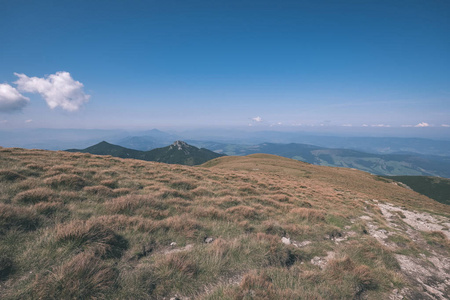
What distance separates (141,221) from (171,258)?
231 centimetres

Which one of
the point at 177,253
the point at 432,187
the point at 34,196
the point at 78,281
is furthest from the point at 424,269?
the point at 432,187

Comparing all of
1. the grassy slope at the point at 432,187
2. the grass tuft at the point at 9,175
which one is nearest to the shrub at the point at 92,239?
the grass tuft at the point at 9,175

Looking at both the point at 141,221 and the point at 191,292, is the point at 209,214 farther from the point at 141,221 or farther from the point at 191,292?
the point at 191,292

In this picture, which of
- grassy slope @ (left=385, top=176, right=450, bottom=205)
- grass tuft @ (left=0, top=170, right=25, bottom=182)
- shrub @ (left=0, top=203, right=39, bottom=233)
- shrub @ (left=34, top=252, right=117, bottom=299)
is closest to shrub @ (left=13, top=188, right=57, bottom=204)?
shrub @ (left=0, top=203, right=39, bottom=233)

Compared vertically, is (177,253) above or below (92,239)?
below

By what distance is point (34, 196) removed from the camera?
21.1ft

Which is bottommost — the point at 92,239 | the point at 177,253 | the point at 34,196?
the point at 177,253

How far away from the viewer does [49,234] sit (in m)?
4.64

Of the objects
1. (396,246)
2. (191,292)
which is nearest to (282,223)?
(396,246)

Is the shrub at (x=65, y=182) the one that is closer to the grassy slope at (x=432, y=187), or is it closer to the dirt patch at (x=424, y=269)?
the dirt patch at (x=424, y=269)

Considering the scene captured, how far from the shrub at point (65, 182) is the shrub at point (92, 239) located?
4519mm

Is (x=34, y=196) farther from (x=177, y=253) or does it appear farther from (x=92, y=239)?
(x=177, y=253)

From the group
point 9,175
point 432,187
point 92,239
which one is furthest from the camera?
point 432,187

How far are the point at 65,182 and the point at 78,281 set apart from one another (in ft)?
24.0
